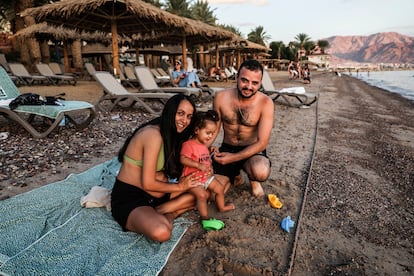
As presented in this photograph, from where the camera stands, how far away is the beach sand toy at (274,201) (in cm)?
274

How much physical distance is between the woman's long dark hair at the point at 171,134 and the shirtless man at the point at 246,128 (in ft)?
1.77

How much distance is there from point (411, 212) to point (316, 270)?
1.54 metres

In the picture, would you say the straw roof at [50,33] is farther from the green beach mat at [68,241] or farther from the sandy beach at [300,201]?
the green beach mat at [68,241]

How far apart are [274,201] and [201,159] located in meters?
0.91

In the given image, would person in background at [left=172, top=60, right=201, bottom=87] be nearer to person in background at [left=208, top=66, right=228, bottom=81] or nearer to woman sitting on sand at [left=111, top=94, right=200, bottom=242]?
woman sitting on sand at [left=111, top=94, right=200, bottom=242]

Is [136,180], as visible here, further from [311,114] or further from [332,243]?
[311,114]

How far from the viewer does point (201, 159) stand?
8.04ft

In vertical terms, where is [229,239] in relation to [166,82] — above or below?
below

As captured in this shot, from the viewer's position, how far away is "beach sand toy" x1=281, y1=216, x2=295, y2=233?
7.74 feet

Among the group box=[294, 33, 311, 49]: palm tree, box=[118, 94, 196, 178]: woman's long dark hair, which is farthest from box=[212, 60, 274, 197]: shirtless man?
box=[294, 33, 311, 49]: palm tree

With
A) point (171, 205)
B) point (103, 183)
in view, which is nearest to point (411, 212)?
point (171, 205)

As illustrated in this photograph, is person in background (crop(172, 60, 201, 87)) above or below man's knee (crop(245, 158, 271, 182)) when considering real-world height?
above

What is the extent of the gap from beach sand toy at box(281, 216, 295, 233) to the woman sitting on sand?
82cm

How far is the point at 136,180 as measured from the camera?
228 cm
